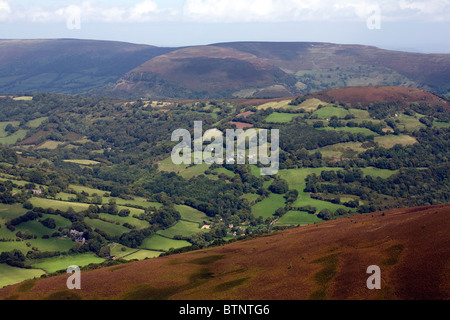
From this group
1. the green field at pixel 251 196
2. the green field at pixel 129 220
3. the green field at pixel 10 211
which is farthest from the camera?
the green field at pixel 251 196

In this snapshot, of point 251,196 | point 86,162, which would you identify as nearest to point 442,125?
point 251,196

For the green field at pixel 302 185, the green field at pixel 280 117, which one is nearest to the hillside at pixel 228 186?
the green field at pixel 302 185

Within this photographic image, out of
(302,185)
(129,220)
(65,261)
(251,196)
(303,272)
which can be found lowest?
(251,196)

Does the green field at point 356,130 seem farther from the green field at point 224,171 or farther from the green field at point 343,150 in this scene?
the green field at point 224,171

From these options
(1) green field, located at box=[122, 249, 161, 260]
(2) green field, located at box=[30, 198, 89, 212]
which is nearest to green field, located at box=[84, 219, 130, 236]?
(2) green field, located at box=[30, 198, 89, 212]

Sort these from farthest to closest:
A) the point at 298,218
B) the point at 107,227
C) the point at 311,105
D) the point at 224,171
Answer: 1. the point at 311,105
2. the point at 224,171
3. the point at 298,218
4. the point at 107,227

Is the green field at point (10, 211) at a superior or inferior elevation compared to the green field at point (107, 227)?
superior

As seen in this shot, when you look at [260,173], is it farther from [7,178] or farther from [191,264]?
[191,264]

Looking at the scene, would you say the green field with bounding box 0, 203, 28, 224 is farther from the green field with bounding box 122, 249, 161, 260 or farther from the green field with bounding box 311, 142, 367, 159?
the green field with bounding box 311, 142, 367, 159

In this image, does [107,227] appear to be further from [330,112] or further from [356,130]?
[330,112]
